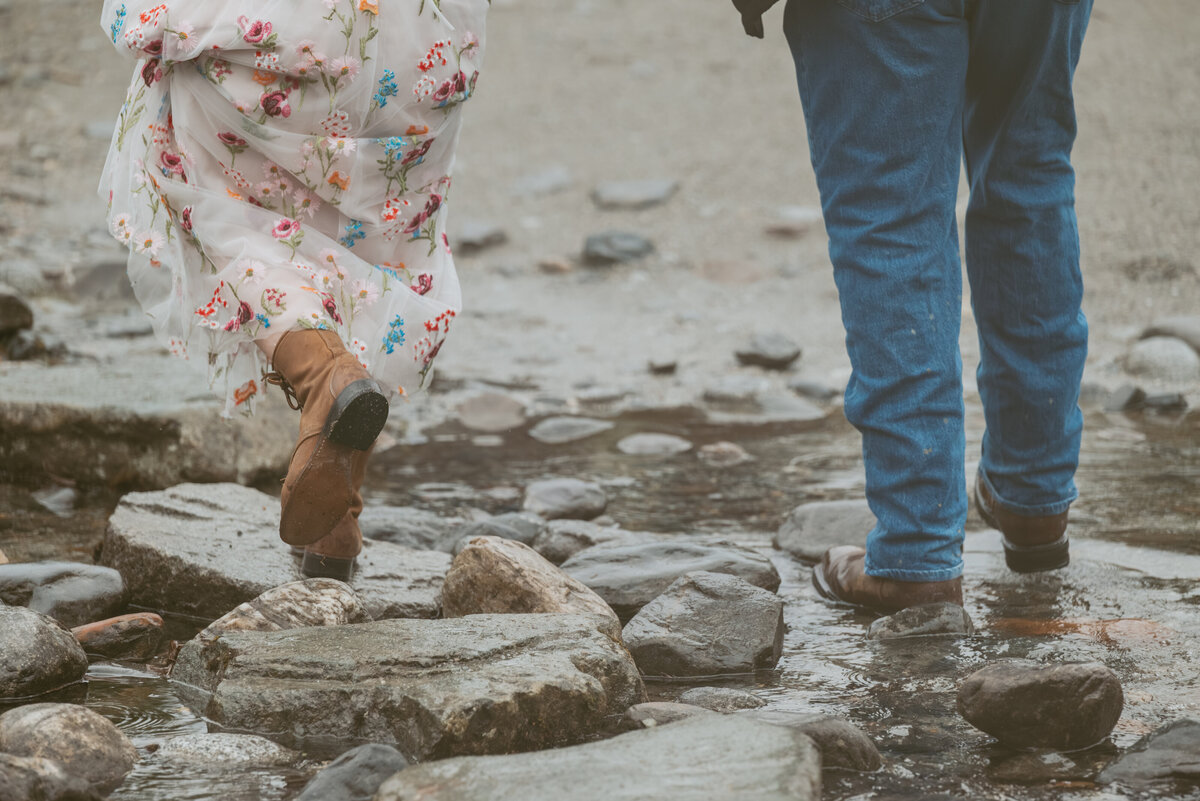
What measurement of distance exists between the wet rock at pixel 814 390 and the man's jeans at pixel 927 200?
199 cm

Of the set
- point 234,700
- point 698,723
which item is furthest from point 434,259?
point 698,723

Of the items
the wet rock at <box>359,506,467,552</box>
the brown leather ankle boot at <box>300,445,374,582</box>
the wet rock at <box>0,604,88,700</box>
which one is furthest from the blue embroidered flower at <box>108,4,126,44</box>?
the wet rock at <box>359,506,467,552</box>

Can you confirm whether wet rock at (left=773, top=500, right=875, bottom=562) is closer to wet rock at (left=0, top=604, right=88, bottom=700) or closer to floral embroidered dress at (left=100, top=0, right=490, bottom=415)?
floral embroidered dress at (left=100, top=0, right=490, bottom=415)

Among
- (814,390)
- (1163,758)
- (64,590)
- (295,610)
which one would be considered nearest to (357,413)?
(295,610)

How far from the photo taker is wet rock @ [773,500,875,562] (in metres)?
2.66

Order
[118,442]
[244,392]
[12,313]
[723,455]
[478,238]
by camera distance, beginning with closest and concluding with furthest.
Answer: [244,392] → [118,442] → [723,455] → [12,313] → [478,238]

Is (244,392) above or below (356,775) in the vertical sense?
above

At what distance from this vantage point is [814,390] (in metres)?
4.36

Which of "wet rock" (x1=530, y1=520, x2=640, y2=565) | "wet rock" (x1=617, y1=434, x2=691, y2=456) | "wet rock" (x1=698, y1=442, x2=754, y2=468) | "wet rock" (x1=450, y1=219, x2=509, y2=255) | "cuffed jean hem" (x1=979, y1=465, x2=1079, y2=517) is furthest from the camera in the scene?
"wet rock" (x1=450, y1=219, x2=509, y2=255)

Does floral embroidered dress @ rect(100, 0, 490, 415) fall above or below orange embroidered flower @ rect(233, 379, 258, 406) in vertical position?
above

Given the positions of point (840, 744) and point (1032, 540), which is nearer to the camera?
point (840, 744)

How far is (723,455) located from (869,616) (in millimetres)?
1337

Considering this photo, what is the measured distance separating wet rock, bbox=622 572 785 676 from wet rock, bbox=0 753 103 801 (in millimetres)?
872

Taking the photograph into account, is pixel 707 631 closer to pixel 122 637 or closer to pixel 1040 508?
pixel 1040 508
